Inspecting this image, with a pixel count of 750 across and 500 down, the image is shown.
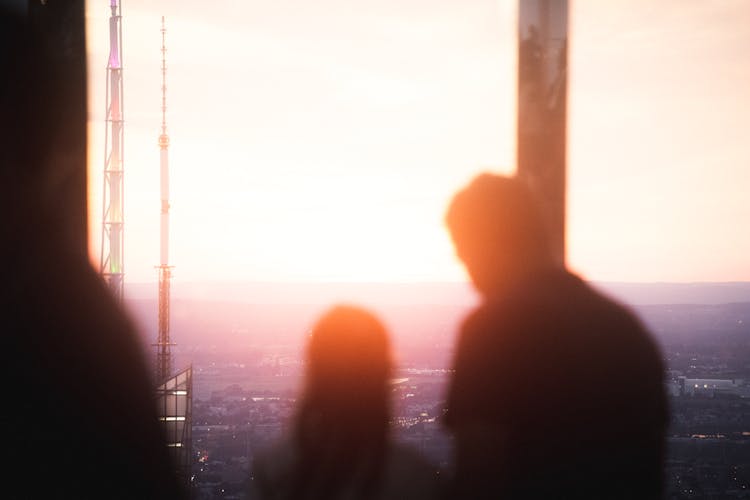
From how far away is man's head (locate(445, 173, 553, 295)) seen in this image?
1.52m

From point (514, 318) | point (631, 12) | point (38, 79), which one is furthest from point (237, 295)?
point (631, 12)

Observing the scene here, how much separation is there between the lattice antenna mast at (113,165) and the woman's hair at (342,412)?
0.56m

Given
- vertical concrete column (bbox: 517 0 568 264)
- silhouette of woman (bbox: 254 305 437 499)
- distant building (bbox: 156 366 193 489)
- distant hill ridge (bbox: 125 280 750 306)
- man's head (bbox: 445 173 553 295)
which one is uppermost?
vertical concrete column (bbox: 517 0 568 264)

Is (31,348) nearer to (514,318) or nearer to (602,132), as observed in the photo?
(514,318)

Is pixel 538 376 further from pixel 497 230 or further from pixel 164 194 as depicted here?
pixel 164 194

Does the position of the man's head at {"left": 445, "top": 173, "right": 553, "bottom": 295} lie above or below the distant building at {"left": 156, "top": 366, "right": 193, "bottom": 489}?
above

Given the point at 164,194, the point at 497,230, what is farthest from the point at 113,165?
the point at 497,230

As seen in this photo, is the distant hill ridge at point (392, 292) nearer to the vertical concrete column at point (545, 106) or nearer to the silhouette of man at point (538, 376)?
the silhouette of man at point (538, 376)

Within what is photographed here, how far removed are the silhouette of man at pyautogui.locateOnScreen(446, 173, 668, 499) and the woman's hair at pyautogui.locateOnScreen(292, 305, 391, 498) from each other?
0.21m

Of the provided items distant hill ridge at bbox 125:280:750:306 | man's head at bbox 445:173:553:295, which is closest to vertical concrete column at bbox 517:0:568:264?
man's head at bbox 445:173:553:295

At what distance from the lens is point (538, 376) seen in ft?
4.97

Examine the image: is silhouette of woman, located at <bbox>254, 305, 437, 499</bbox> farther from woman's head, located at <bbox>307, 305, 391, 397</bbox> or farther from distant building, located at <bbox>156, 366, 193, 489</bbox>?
distant building, located at <bbox>156, 366, 193, 489</bbox>

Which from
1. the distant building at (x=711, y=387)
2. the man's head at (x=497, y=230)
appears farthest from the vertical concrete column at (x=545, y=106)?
the distant building at (x=711, y=387)

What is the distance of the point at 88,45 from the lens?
1668 millimetres
